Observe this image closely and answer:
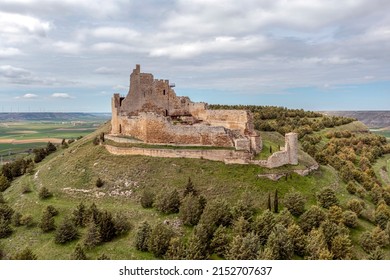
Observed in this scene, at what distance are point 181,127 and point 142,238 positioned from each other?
1630 cm

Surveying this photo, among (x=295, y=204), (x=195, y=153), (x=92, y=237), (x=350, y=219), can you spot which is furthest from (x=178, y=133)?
(x=350, y=219)

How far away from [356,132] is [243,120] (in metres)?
59.8

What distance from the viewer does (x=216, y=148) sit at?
42.4m

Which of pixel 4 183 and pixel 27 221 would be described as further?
pixel 4 183

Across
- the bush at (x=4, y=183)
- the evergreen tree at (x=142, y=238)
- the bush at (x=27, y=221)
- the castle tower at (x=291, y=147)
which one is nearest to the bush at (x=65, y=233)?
the bush at (x=27, y=221)

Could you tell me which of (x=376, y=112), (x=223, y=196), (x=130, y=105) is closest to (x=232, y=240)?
(x=223, y=196)

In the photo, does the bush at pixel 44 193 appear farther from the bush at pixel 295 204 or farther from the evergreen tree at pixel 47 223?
the bush at pixel 295 204

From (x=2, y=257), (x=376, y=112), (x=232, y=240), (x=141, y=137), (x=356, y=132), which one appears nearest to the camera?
(x=232, y=240)

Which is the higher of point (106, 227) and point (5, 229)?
point (106, 227)

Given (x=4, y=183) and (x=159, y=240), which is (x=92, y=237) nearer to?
(x=159, y=240)

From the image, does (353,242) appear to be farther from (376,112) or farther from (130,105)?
(376,112)

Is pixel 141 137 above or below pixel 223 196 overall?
above

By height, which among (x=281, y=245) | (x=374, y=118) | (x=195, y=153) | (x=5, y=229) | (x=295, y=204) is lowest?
(x=5, y=229)

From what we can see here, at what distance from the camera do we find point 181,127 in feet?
144
